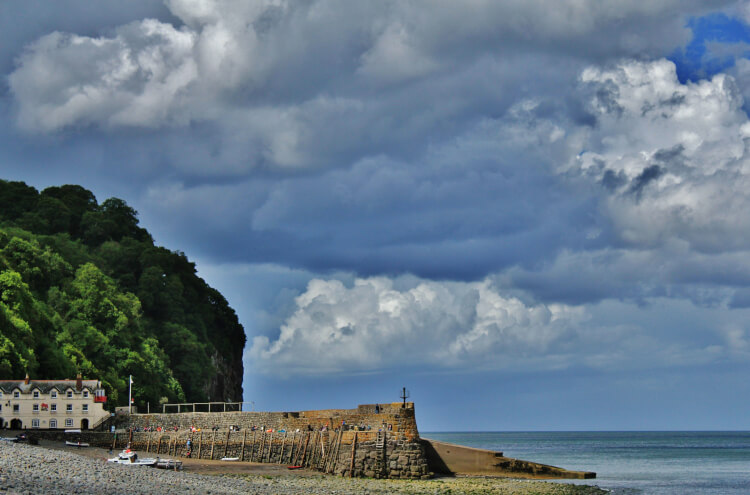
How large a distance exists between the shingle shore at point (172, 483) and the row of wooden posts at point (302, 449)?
2.14 m

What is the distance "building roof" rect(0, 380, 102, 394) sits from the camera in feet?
233

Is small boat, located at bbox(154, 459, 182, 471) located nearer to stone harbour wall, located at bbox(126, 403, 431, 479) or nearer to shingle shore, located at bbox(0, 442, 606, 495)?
shingle shore, located at bbox(0, 442, 606, 495)

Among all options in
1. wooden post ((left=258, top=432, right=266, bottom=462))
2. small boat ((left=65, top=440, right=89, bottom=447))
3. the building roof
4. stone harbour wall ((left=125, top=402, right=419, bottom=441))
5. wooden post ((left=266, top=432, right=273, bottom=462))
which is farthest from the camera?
the building roof

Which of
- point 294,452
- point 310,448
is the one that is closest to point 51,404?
point 294,452

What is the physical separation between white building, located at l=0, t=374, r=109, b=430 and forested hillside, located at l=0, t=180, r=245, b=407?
11.6 ft

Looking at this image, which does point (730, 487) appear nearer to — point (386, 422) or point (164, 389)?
point (386, 422)

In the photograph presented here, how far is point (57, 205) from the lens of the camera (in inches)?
5074

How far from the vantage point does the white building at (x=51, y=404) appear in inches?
2803

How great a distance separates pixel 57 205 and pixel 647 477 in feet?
294

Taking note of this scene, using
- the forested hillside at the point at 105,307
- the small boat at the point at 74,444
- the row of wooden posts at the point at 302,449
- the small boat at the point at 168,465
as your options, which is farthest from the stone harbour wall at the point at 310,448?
the forested hillside at the point at 105,307

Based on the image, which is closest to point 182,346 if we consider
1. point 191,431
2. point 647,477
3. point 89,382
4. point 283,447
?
point 89,382

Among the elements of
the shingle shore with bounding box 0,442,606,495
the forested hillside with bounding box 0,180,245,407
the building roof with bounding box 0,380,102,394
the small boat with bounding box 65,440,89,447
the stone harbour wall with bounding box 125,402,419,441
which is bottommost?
the shingle shore with bounding box 0,442,606,495

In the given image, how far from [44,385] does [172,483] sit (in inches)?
1297

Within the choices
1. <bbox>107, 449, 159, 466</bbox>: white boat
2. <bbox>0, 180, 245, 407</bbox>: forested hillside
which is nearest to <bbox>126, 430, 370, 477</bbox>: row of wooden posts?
<bbox>107, 449, 159, 466</bbox>: white boat
